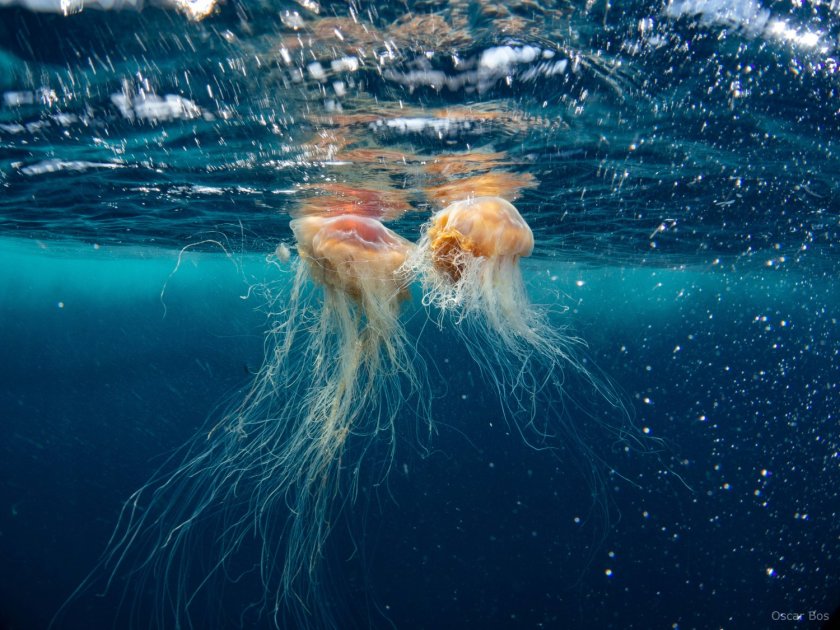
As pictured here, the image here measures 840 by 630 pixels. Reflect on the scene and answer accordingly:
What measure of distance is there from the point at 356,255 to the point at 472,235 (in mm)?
1325

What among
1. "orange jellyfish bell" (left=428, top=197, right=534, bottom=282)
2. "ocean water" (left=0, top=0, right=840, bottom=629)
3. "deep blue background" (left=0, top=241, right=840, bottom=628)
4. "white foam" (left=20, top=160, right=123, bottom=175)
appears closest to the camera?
"ocean water" (left=0, top=0, right=840, bottom=629)

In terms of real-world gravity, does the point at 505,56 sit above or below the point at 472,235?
above

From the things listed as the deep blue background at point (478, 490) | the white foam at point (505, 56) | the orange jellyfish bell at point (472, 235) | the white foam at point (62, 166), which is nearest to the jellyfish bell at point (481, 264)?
the orange jellyfish bell at point (472, 235)

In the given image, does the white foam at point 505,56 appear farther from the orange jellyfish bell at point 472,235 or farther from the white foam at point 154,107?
the white foam at point 154,107

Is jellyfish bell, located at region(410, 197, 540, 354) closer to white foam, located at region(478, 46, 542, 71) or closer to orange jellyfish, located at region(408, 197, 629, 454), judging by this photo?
orange jellyfish, located at region(408, 197, 629, 454)

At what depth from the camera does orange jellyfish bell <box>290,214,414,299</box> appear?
500 cm

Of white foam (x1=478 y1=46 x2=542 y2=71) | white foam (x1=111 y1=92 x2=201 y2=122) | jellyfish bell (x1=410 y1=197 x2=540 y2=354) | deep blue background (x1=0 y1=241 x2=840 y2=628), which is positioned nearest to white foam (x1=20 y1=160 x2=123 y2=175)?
white foam (x1=111 y1=92 x2=201 y2=122)

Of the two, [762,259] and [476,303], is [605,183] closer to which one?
[476,303]

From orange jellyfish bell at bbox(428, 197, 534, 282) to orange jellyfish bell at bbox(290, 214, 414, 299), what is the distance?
652mm

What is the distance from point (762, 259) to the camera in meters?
16.8

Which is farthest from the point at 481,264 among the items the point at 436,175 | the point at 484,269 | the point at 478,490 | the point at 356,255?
the point at 478,490

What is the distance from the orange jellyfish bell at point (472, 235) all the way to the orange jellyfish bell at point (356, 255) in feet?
2.14

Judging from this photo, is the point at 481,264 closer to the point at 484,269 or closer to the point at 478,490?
the point at 484,269

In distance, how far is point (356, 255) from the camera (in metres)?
4.99
